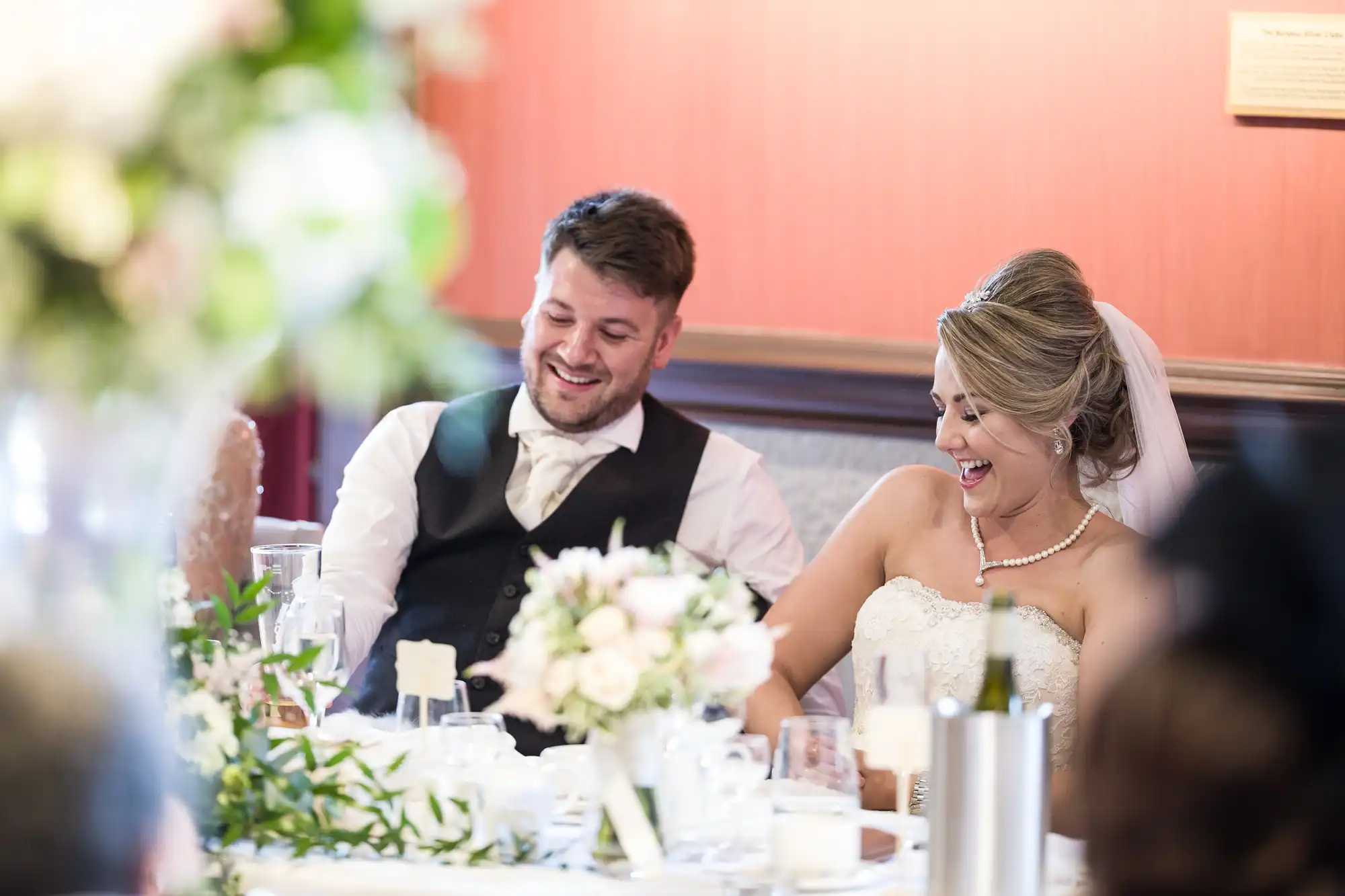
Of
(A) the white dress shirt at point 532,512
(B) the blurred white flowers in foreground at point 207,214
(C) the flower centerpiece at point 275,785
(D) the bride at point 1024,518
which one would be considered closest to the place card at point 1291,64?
(D) the bride at point 1024,518

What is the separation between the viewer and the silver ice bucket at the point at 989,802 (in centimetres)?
168

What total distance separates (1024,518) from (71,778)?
7.75 feet

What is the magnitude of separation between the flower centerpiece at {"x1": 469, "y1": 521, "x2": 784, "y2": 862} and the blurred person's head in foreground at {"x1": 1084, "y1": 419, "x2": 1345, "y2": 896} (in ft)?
3.64

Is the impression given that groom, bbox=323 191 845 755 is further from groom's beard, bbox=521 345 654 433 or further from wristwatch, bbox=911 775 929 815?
wristwatch, bbox=911 775 929 815

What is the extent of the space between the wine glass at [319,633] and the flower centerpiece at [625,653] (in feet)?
1.53

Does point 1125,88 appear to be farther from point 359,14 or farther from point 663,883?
point 359,14

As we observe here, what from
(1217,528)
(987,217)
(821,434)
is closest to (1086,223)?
(987,217)

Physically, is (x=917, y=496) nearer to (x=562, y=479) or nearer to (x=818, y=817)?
(x=562, y=479)

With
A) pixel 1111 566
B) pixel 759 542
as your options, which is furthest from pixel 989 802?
pixel 759 542

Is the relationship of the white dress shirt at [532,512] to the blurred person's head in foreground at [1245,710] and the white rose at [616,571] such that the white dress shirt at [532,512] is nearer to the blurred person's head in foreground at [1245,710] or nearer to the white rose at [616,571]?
the white rose at [616,571]

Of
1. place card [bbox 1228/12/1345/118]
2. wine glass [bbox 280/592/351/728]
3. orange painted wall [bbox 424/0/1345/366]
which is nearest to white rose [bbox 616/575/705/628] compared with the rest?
wine glass [bbox 280/592/351/728]

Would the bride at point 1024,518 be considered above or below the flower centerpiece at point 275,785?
above

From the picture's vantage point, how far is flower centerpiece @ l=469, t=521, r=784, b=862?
1905 mm

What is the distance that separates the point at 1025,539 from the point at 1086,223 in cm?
118
